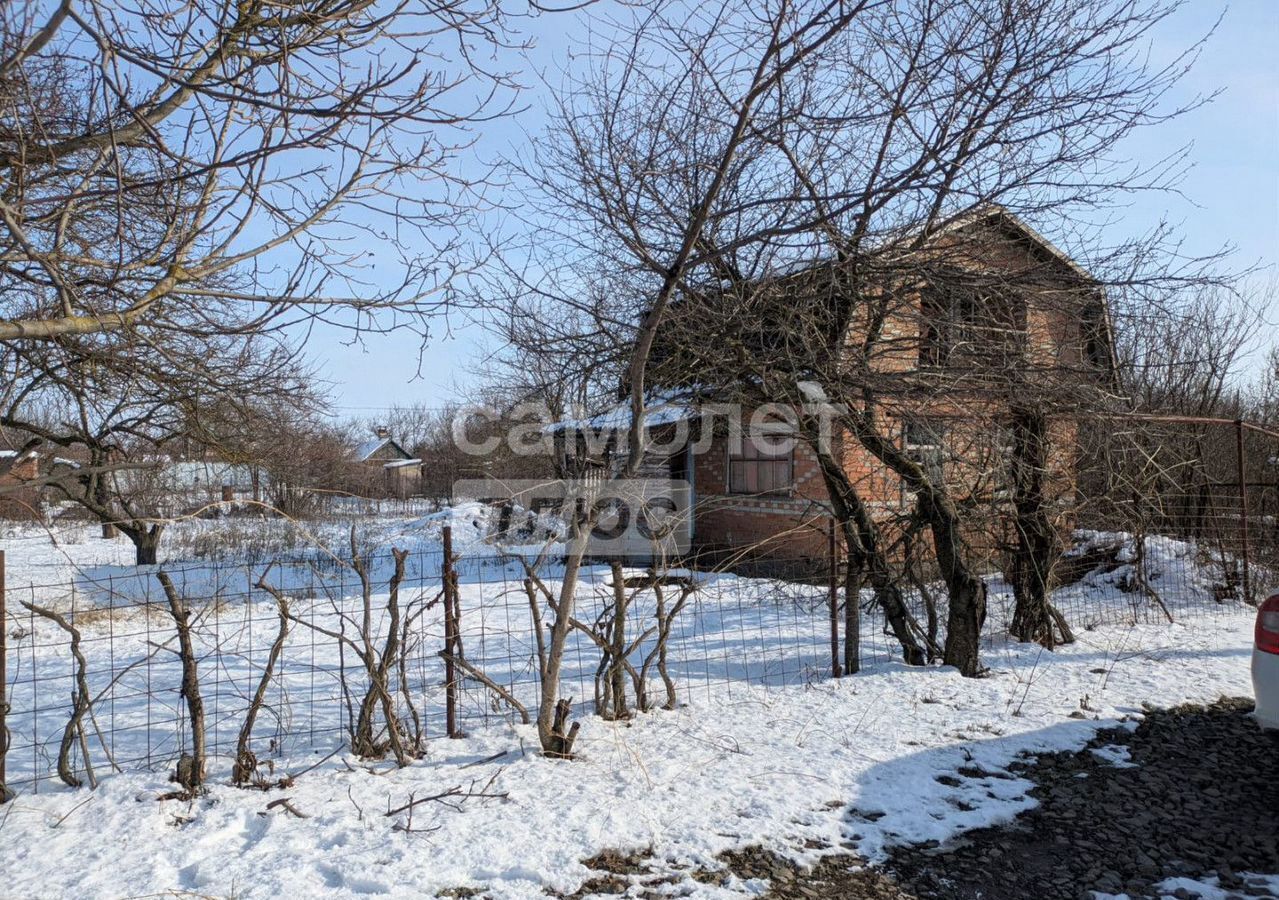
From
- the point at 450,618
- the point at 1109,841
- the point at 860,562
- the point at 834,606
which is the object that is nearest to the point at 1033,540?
the point at 860,562

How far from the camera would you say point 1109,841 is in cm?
351

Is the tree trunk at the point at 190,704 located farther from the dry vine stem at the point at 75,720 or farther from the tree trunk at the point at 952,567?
the tree trunk at the point at 952,567

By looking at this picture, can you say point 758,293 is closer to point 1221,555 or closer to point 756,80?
point 756,80

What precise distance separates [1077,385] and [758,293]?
2.61 meters

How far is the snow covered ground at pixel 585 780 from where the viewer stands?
3.13 m

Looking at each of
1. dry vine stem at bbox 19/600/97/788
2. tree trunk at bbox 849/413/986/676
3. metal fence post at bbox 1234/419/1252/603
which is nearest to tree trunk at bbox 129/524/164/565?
dry vine stem at bbox 19/600/97/788

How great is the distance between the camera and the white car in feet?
13.4

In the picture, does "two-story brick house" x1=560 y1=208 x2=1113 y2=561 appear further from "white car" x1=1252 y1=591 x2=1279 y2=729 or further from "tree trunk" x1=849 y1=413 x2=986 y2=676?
"white car" x1=1252 y1=591 x2=1279 y2=729

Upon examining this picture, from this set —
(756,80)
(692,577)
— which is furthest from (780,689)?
(756,80)

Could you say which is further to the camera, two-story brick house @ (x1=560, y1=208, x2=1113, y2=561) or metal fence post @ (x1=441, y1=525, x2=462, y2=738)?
two-story brick house @ (x1=560, y1=208, x2=1113, y2=561)

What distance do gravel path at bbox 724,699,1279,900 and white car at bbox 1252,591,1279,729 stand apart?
0.21m

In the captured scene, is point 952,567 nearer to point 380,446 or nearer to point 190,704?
point 190,704

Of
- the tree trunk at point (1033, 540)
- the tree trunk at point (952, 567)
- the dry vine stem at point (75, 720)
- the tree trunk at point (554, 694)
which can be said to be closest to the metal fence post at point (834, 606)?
the tree trunk at point (952, 567)

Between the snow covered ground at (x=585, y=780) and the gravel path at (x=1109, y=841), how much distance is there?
0.47 feet
